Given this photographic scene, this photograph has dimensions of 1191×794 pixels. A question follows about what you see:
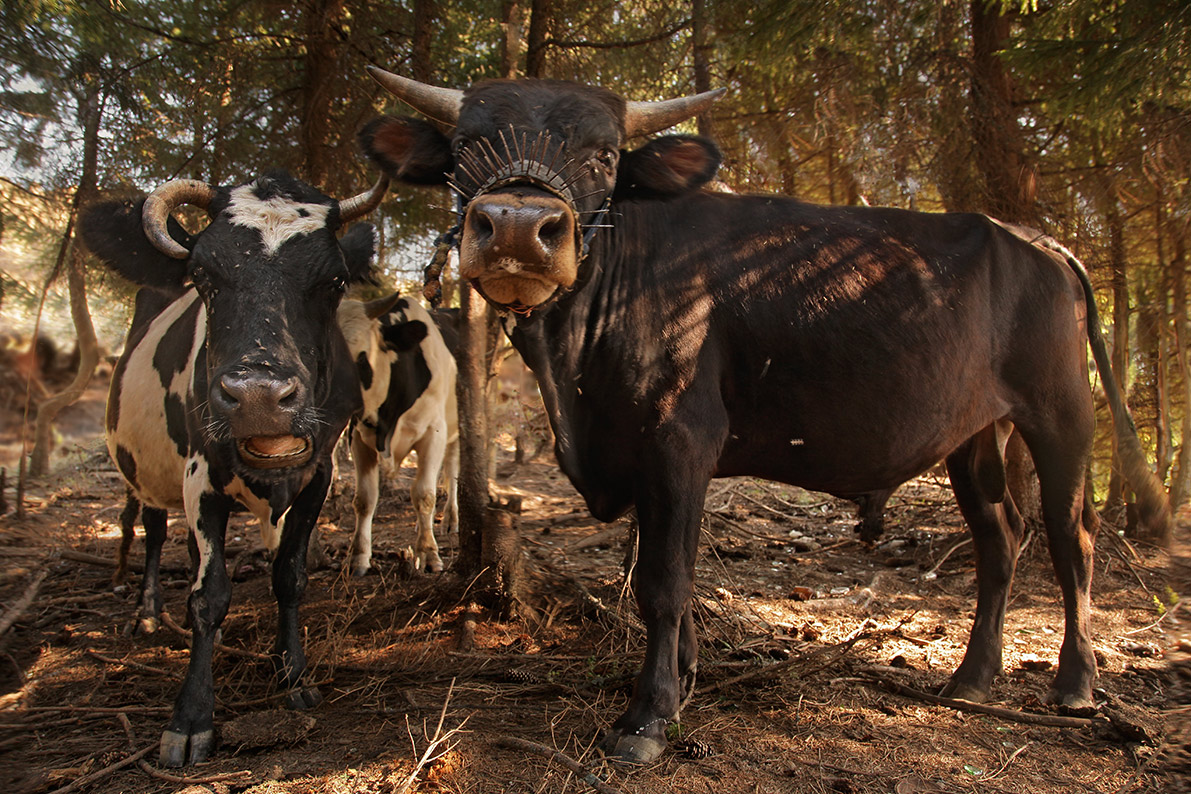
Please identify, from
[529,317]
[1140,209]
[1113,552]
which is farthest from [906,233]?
[1113,552]

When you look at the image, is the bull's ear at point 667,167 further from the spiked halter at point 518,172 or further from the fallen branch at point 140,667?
the fallen branch at point 140,667

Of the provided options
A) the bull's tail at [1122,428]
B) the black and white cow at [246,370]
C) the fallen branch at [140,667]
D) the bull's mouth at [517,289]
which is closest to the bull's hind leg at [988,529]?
the bull's tail at [1122,428]

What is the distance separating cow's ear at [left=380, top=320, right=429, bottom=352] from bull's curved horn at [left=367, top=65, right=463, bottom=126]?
2.40m

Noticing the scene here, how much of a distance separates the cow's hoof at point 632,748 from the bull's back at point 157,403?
101 inches

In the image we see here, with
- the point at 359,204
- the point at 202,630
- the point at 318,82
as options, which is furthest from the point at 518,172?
the point at 318,82

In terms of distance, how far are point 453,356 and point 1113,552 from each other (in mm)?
6113

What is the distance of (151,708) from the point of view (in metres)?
3.69

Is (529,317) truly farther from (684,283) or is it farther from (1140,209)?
(1140,209)

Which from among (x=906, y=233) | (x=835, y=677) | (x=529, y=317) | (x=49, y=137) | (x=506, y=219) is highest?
(x=49, y=137)

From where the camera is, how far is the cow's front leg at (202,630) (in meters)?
3.26

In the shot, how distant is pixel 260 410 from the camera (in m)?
3.21

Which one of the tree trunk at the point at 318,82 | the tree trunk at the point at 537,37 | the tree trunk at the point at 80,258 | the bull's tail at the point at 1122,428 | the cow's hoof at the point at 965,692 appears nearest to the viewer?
the cow's hoof at the point at 965,692

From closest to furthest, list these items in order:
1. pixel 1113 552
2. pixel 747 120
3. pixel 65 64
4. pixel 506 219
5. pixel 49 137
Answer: pixel 506 219 < pixel 65 64 < pixel 49 137 < pixel 1113 552 < pixel 747 120

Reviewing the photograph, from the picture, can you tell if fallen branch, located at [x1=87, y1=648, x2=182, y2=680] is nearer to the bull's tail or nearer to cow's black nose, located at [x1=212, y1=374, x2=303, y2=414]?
cow's black nose, located at [x1=212, y1=374, x2=303, y2=414]
